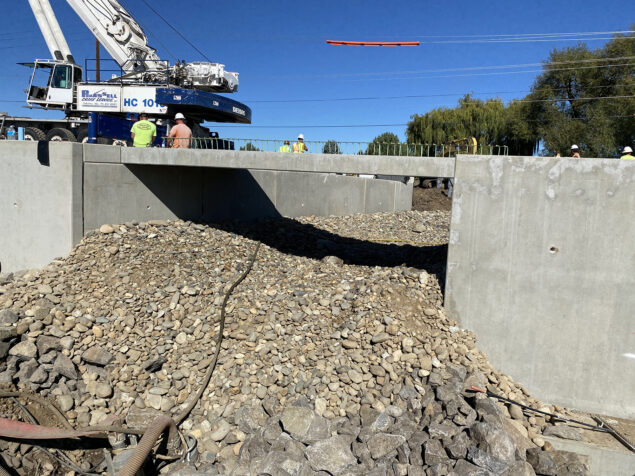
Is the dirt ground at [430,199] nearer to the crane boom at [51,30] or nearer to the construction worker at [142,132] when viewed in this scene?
the crane boom at [51,30]

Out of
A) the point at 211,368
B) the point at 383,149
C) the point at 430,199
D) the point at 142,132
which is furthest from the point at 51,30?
the point at 430,199

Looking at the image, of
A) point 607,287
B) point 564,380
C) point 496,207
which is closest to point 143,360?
point 496,207

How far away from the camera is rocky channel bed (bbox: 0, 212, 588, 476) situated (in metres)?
5.81

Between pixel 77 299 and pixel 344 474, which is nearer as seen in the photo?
pixel 344 474

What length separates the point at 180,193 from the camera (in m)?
10.8

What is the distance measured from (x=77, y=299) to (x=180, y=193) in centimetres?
374

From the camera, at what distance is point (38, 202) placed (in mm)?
9117

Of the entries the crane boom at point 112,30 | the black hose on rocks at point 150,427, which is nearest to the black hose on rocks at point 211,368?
the black hose on rocks at point 150,427

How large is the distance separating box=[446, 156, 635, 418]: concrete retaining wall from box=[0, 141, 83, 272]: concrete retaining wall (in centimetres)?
666

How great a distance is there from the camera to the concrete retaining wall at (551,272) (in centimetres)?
671

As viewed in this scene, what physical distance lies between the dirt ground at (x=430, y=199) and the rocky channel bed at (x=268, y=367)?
1763 cm

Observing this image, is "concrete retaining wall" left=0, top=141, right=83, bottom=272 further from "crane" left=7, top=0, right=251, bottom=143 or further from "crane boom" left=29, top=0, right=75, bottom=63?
"crane boom" left=29, top=0, right=75, bottom=63

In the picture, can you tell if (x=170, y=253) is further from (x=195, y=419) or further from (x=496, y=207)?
(x=496, y=207)

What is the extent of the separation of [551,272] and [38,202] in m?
8.87
